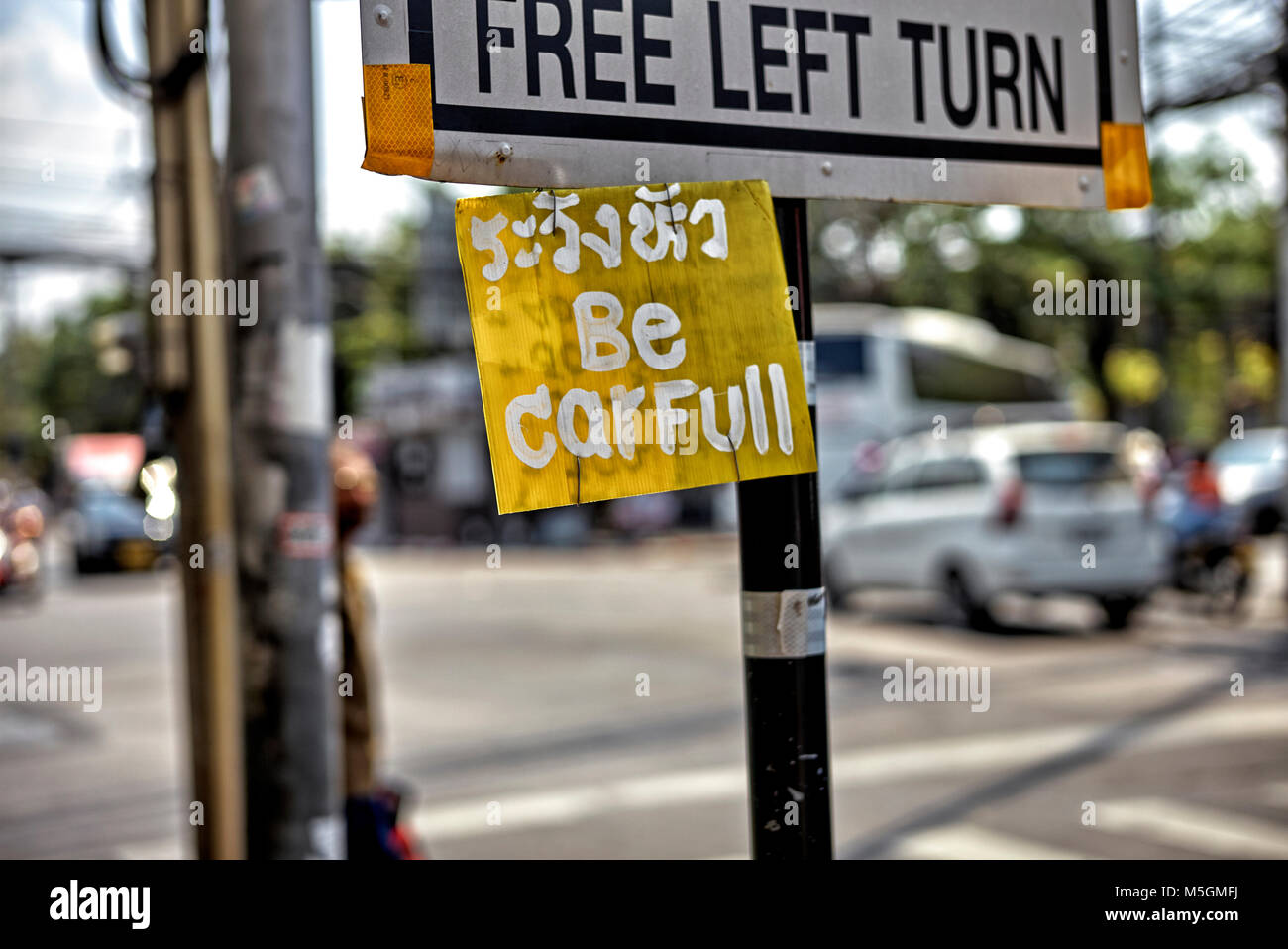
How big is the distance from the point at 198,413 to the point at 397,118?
3.62m

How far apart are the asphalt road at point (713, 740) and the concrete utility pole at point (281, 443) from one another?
245 cm

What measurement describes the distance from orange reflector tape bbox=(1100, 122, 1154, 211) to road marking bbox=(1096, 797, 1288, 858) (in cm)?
402

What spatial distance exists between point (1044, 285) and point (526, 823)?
4534mm

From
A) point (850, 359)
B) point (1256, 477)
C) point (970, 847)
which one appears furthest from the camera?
point (1256, 477)

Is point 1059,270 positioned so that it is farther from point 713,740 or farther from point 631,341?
point 631,341

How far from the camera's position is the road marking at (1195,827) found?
5.52 meters

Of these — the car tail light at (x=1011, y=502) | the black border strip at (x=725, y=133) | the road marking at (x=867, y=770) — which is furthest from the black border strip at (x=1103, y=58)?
the car tail light at (x=1011, y=502)

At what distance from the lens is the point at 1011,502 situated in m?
11.9

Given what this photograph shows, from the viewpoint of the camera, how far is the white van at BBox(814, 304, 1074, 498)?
70.1 feet

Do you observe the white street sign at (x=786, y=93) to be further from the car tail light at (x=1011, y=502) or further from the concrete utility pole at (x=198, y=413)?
the car tail light at (x=1011, y=502)

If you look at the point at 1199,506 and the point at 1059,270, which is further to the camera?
the point at 1059,270

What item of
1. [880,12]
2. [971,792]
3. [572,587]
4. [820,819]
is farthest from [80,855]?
[572,587]

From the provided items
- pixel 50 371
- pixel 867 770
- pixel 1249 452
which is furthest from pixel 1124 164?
pixel 50 371
